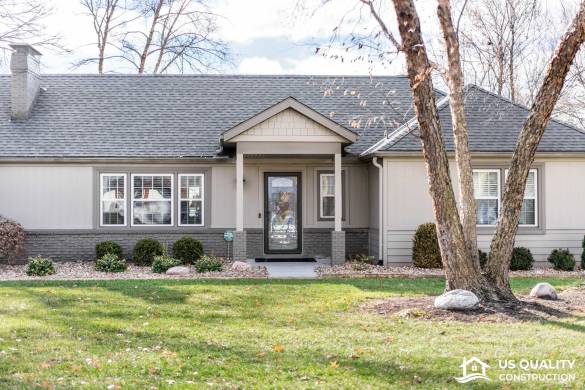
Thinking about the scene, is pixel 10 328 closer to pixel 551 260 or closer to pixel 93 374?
pixel 93 374

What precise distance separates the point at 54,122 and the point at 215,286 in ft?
28.0

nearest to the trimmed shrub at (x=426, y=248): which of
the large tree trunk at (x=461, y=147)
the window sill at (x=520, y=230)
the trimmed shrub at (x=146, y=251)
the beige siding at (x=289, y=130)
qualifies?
the window sill at (x=520, y=230)

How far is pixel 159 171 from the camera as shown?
→ 1667 centimetres

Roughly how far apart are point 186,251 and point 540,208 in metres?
8.89

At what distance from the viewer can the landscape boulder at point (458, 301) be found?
9.05 m

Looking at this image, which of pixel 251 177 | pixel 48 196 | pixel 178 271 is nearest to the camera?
pixel 178 271

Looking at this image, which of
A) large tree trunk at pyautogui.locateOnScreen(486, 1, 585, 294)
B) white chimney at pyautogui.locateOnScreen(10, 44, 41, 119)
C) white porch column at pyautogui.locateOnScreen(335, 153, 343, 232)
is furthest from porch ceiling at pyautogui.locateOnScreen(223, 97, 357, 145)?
white chimney at pyautogui.locateOnScreen(10, 44, 41, 119)

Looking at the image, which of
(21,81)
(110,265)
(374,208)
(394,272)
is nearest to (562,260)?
(394,272)

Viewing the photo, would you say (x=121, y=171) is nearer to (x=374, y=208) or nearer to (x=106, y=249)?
(x=106, y=249)

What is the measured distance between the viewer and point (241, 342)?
733 cm

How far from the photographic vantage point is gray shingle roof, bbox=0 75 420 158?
16797 millimetres

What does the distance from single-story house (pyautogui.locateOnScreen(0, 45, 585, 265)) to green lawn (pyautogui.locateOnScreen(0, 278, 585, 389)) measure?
15.5 feet

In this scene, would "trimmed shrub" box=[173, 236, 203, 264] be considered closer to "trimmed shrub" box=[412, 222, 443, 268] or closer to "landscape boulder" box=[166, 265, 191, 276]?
"landscape boulder" box=[166, 265, 191, 276]

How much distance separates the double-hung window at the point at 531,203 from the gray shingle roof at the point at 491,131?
781 millimetres
